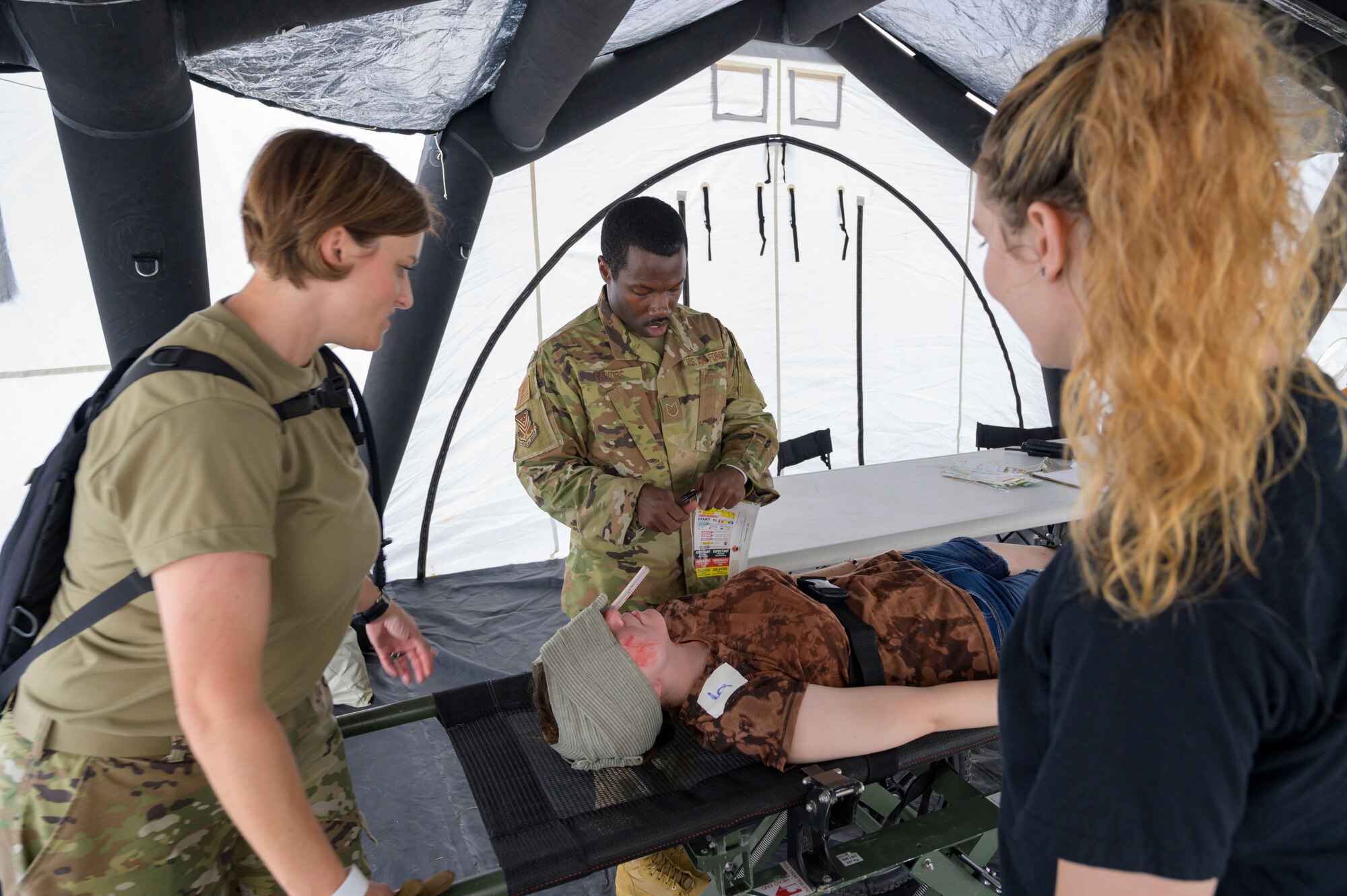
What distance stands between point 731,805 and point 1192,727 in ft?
4.19

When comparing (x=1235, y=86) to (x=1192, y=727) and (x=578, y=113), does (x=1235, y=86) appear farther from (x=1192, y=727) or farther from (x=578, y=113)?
(x=578, y=113)

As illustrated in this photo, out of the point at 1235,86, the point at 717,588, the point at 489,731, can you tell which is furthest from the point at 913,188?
the point at 1235,86

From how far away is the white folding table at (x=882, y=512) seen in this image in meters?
2.76

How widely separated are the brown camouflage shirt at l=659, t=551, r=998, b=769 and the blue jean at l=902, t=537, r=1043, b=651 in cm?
9

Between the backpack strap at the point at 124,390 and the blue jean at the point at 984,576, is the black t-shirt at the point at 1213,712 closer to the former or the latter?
the backpack strap at the point at 124,390

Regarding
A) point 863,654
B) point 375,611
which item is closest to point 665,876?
point 863,654

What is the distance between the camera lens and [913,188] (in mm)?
A: 5367

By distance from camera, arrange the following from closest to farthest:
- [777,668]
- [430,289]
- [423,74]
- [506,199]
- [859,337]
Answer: [777,668]
[423,74]
[430,289]
[506,199]
[859,337]

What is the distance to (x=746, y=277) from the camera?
5.03 metres

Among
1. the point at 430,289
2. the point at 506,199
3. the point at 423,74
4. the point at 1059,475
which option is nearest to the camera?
the point at 423,74

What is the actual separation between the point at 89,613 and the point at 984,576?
7.13 feet

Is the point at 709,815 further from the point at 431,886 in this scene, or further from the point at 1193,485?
the point at 1193,485

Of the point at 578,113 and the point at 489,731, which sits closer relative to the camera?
the point at 489,731

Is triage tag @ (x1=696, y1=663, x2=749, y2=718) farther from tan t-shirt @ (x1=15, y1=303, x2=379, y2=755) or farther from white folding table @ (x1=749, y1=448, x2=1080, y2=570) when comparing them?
tan t-shirt @ (x1=15, y1=303, x2=379, y2=755)
